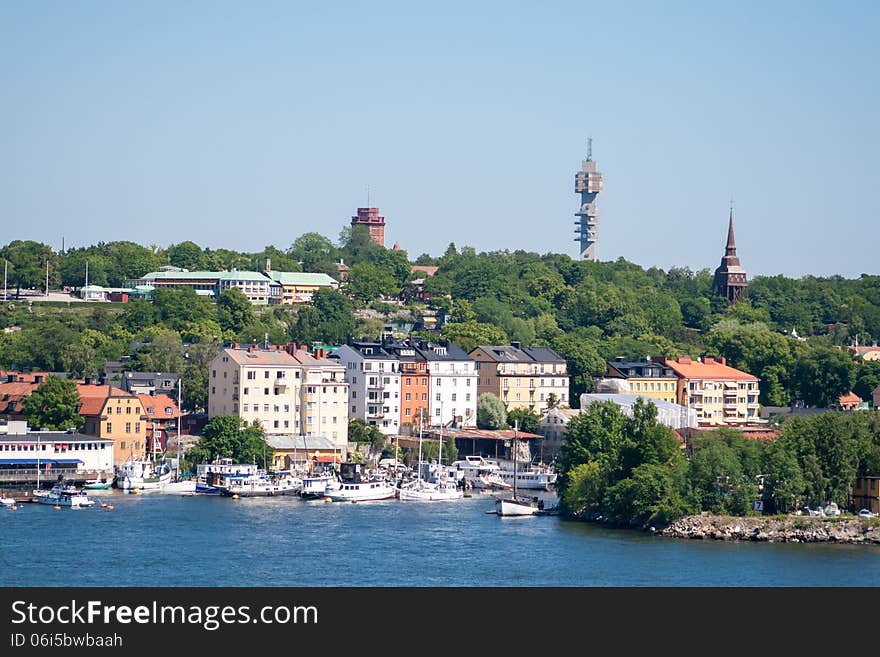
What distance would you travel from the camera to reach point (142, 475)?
161 ft

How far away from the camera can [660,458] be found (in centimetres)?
4275

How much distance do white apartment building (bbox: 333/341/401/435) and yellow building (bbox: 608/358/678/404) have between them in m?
9.67

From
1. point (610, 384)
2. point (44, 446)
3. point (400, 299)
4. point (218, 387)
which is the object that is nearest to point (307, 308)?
point (400, 299)

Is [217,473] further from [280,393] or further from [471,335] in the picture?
[471,335]

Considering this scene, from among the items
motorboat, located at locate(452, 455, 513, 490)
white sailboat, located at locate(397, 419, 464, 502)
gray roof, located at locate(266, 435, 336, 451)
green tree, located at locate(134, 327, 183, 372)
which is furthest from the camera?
green tree, located at locate(134, 327, 183, 372)

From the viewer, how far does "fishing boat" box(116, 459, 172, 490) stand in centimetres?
4850

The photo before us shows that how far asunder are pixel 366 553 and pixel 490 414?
76.2 feet

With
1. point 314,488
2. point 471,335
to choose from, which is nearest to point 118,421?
point 314,488

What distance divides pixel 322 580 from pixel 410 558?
3056 mm

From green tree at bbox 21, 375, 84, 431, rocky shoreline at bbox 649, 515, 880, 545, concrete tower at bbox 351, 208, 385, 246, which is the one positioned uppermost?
concrete tower at bbox 351, 208, 385, 246

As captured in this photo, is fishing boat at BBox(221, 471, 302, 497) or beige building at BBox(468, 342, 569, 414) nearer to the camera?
fishing boat at BBox(221, 471, 302, 497)

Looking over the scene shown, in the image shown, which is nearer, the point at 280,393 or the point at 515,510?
the point at 515,510

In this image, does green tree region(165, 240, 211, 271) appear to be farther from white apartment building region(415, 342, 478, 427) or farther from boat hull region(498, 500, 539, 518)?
boat hull region(498, 500, 539, 518)

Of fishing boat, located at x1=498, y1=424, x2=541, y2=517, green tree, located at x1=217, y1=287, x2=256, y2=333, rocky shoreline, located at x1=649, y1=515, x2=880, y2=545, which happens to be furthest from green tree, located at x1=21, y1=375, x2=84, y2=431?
green tree, located at x1=217, y1=287, x2=256, y2=333
